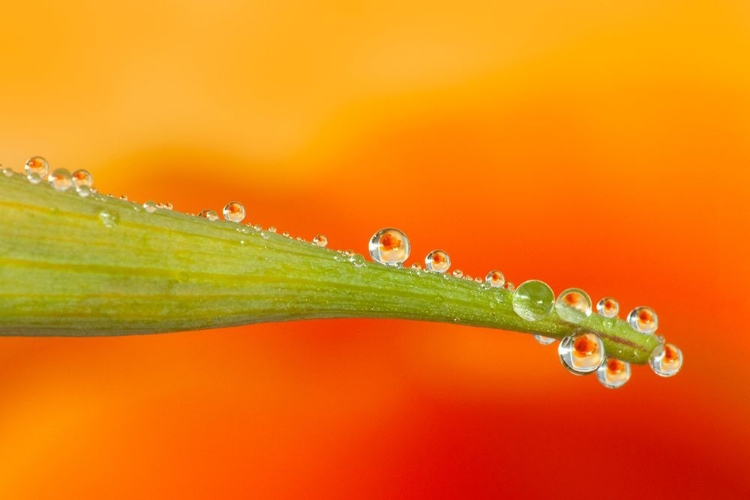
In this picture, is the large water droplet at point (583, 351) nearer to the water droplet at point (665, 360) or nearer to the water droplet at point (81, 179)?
the water droplet at point (665, 360)

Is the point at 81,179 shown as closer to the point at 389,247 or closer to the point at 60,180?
the point at 60,180

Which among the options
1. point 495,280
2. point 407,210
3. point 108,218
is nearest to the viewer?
point 108,218

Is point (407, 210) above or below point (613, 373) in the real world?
above

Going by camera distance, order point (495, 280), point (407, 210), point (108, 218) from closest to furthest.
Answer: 1. point (108, 218)
2. point (495, 280)
3. point (407, 210)

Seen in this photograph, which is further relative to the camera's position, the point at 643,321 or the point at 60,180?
the point at 643,321

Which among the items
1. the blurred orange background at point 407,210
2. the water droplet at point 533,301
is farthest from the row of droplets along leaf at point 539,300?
the blurred orange background at point 407,210

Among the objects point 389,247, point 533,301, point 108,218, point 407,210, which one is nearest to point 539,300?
point 533,301

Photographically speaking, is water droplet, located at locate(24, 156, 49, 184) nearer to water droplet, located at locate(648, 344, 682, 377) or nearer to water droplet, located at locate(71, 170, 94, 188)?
water droplet, located at locate(71, 170, 94, 188)

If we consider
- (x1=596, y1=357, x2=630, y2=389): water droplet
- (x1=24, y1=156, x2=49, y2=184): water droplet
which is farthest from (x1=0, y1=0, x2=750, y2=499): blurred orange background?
(x1=24, y1=156, x2=49, y2=184): water droplet
